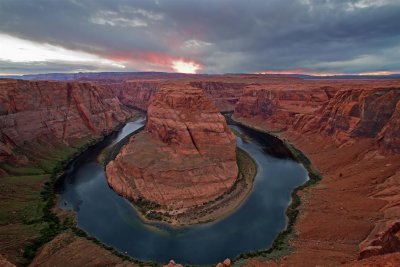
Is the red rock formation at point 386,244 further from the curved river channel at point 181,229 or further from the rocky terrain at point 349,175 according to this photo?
the curved river channel at point 181,229

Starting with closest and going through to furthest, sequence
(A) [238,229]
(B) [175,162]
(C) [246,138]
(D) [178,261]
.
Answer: (D) [178,261] → (A) [238,229] → (B) [175,162] → (C) [246,138]

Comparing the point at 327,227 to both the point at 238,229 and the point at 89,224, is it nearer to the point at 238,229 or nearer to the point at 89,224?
the point at 238,229

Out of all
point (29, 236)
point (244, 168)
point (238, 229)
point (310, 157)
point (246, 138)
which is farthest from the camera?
point (246, 138)

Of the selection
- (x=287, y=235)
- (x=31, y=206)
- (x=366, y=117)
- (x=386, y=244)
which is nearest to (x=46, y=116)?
(x=31, y=206)

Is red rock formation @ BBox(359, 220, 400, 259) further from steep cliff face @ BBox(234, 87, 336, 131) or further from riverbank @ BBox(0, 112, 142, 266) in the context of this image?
steep cliff face @ BBox(234, 87, 336, 131)

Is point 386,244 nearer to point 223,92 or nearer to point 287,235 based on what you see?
point 287,235

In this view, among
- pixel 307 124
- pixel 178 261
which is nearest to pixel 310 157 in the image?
pixel 307 124
